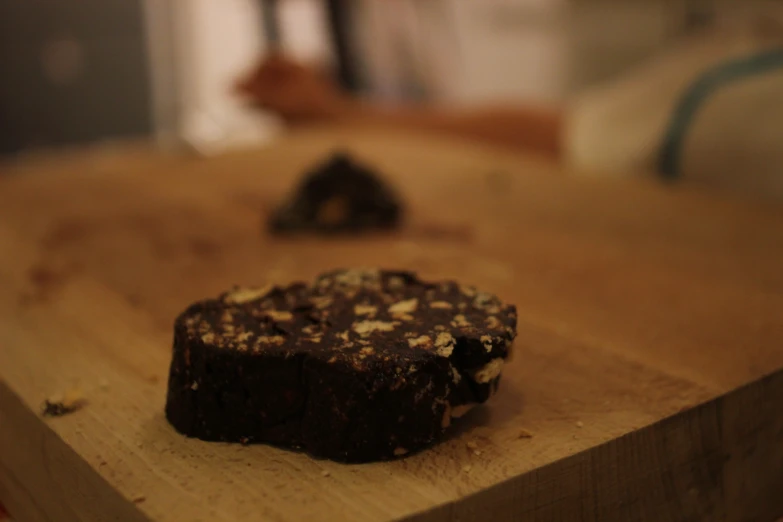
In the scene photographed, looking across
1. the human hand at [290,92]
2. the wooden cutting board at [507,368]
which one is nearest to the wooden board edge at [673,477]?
the wooden cutting board at [507,368]

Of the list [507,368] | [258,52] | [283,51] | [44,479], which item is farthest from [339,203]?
[258,52]

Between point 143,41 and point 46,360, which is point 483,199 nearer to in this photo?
point 46,360

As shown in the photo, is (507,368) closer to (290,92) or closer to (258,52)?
Answer: (290,92)

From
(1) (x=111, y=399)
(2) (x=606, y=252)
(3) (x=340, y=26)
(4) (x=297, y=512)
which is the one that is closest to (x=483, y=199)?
(2) (x=606, y=252)

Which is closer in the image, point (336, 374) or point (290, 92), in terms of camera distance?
point (336, 374)

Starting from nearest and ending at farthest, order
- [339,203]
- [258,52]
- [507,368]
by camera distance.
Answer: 1. [507,368]
2. [339,203]
3. [258,52]

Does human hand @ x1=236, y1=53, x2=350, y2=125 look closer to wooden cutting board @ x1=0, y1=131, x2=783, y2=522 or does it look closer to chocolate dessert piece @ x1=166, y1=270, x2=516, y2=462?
wooden cutting board @ x1=0, y1=131, x2=783, y2=522

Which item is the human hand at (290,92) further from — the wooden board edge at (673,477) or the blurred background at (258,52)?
the wooden board edge at (673,477)
